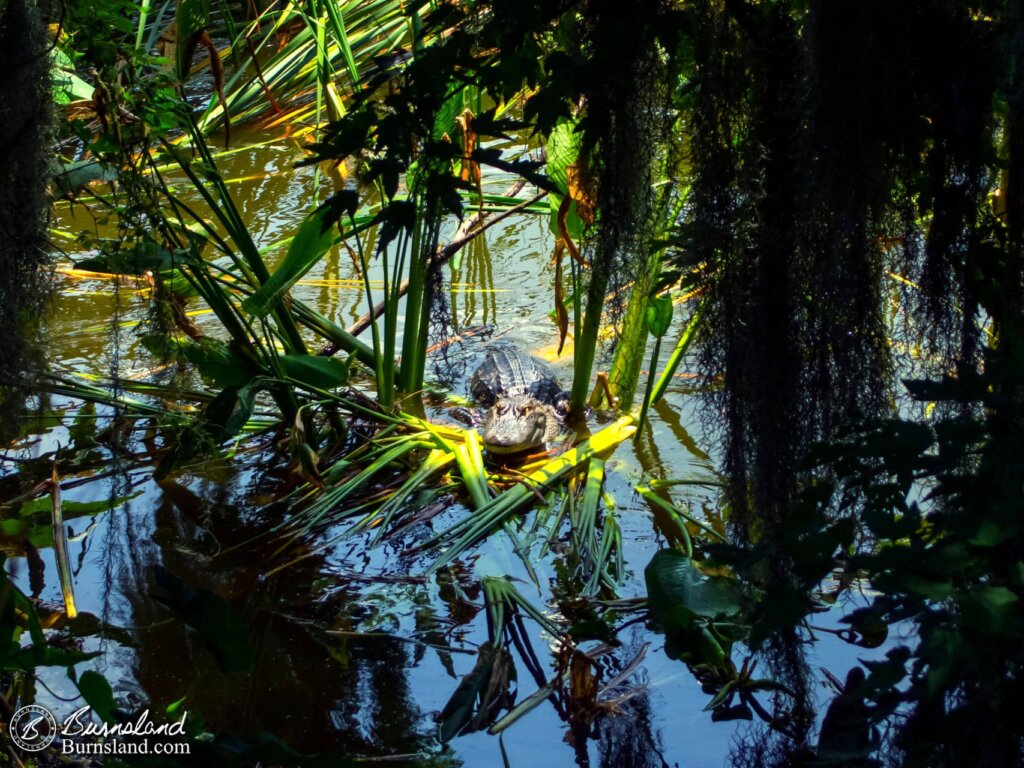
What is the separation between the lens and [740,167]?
5.37ft

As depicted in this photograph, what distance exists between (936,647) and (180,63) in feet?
10.4

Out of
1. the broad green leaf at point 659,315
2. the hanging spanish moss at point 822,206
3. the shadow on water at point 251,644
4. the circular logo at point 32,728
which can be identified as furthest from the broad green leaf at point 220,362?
the hanging spanish moss at point 822,206

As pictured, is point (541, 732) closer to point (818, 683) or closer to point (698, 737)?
point (698, 737)

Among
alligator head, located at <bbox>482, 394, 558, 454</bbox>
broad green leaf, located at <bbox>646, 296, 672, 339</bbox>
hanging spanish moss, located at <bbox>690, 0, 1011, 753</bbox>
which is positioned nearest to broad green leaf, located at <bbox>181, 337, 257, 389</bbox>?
alligator head, located at <bbox>482, 394, 558, 454</bbox>

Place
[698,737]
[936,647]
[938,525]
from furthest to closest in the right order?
[698,737] < [938,525] < [936,647]

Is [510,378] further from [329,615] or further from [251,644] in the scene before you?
[251,644]

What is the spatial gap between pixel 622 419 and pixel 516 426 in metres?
0.40

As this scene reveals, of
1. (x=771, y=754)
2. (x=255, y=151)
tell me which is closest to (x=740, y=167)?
(x=771, y=754)

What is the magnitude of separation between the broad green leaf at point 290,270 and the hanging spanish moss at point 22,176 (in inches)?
43.4

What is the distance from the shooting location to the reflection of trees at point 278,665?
88.4 inches

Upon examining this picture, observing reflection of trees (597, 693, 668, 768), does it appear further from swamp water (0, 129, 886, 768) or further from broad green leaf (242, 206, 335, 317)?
broad green leaf (242, 206, 335, 317)

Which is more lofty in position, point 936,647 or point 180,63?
point 180,63

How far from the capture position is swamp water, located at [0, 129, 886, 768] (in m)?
2.14

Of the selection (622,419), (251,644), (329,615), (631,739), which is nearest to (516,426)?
(622,419)
